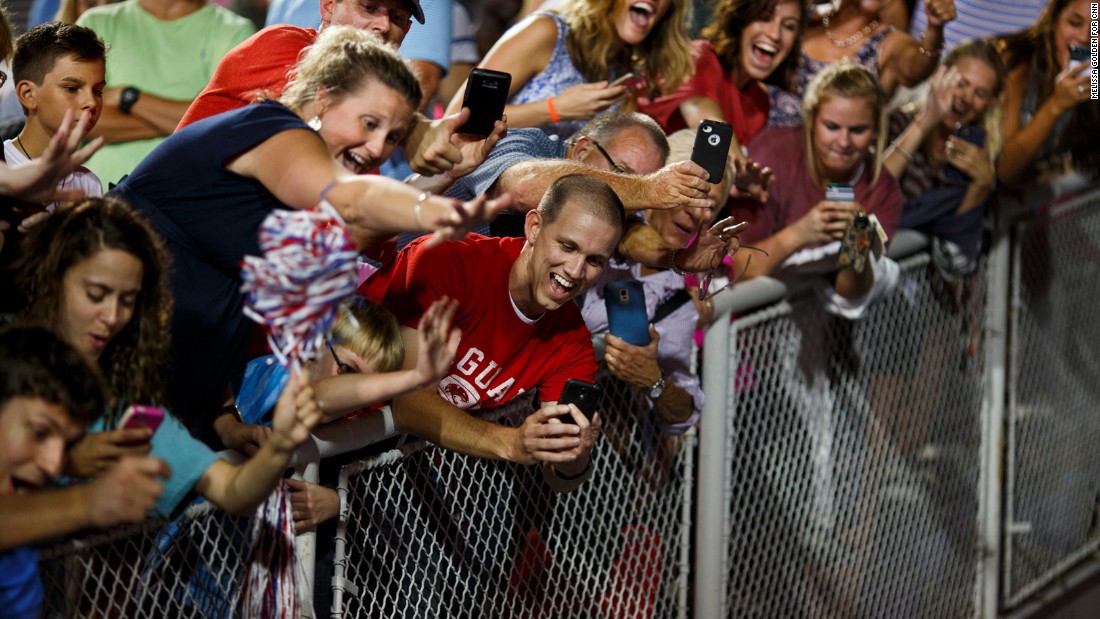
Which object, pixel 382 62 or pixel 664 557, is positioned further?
pixel 664 557

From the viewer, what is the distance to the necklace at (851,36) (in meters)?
4.90

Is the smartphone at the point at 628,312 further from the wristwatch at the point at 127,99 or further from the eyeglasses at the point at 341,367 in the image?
the wristwatch at the point at 127,99

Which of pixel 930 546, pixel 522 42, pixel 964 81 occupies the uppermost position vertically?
pixel 522 42

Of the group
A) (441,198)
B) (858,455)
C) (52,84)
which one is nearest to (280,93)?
(52,84)

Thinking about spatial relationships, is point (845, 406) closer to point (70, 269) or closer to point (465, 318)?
point (465, 318)

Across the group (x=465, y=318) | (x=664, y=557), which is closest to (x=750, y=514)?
(x=664, y=557)

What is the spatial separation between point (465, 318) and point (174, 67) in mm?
1892

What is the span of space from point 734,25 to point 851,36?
0.69 metres

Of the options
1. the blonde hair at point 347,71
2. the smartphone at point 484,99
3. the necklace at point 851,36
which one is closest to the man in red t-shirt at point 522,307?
the smartphone at point 484,99

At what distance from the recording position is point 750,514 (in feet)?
12.4

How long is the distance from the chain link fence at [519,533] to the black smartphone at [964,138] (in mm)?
1739

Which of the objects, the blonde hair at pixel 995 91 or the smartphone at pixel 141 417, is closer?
the smartphone at pixel 141 417

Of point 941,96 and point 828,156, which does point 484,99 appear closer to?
point 828,156

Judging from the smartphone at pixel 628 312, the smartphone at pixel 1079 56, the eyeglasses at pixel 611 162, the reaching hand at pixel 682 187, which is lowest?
the smartphone at pixel 1079 56
